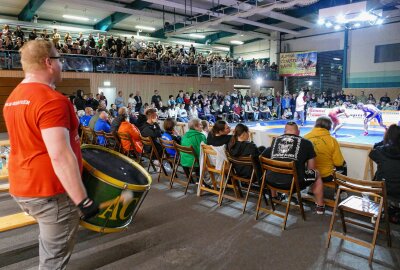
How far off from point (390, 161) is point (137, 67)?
43.9 ft

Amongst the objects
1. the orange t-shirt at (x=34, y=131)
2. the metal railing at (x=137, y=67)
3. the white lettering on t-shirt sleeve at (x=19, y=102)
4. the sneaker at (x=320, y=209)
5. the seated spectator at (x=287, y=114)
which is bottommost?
the sneaker at (x=320, y=209)

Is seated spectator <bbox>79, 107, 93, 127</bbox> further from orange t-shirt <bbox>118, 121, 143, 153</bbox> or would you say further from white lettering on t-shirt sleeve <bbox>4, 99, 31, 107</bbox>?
white lettering on t-shirt sleeve <bbox>4, 99, 31, 107</bbox>

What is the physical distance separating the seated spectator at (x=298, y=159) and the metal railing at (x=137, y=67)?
9831 millimetres

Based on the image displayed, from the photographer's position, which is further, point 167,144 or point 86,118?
point 86,118

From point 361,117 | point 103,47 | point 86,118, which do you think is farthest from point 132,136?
point 361,117

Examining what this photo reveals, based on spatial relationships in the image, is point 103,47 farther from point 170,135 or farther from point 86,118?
point 170,135

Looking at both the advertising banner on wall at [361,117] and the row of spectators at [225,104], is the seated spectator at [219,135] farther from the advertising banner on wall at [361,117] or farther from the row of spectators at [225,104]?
the advertising banner on wall at [361,117]

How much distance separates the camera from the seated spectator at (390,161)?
3129mm

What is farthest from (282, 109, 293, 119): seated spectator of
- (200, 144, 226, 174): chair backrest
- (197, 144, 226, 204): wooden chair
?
(200, 144, 226, 174): chair backrest

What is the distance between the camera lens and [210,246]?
3.05m

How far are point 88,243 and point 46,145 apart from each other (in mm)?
1995

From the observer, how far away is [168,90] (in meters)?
16.6

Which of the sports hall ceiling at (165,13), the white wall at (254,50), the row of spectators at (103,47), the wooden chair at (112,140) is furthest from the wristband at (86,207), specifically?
the white wall at (254,50)

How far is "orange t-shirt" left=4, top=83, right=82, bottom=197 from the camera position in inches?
59.3
